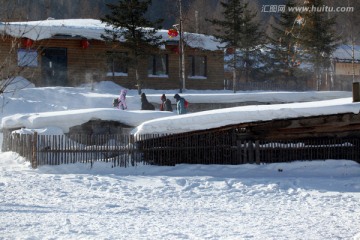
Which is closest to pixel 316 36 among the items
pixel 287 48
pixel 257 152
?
pixel 287 48

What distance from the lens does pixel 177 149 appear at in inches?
709

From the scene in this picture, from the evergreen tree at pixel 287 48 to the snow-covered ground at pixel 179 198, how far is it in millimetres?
23867

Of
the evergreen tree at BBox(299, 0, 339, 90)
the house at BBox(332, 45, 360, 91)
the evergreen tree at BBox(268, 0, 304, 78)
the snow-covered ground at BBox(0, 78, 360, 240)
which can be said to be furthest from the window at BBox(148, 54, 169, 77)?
the house at BBox(332, 45, 360, 91)

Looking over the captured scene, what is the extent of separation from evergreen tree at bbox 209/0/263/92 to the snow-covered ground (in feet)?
57.7

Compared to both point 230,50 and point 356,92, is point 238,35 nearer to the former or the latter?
point 230,50

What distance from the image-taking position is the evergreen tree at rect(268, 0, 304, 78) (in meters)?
42.8

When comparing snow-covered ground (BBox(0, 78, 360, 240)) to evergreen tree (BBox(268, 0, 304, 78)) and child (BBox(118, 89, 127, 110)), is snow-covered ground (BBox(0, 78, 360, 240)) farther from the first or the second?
evergreen tree (BBox(268, 0, 304, 78))

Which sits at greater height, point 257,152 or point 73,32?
point 73,32

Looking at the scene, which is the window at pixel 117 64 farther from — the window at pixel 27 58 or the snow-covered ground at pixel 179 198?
the snow-covered ground at pixel 179 198

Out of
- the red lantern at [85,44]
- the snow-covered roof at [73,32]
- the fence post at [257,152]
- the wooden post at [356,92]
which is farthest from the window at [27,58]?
the wooden post at [356,92]

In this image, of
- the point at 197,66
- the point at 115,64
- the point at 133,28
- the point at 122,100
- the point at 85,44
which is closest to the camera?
the point at 122,100

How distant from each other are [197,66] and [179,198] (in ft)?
85.4

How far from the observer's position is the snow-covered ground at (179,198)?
1019 cm

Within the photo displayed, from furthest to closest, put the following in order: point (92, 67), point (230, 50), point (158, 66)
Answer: point (230, 50) → point (158, 66) → point (92, 67)
